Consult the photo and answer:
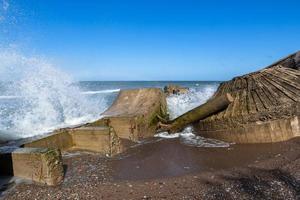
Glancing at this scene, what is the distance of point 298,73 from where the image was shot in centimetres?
855

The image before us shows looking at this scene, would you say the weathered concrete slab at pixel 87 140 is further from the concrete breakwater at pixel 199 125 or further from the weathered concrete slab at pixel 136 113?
the weathered concrete slab at pixel 136 113

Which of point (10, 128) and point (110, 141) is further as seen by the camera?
point (10, 128)

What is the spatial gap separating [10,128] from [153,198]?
25.6 feet

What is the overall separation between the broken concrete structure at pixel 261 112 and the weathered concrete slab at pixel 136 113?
1.47 metres

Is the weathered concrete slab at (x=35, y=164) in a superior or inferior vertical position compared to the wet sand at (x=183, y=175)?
superior

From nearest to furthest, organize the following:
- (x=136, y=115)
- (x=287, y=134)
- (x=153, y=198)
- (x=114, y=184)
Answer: (x=153, y=198) < (x=114, y=184) < (x=287, y=134) < (x=136, y=115)

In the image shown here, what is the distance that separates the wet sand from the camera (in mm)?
4023

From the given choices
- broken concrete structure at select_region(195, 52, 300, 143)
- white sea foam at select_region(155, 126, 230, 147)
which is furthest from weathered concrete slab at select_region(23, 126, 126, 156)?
broken concrete structure at select_region(195, 52, 300, 143)

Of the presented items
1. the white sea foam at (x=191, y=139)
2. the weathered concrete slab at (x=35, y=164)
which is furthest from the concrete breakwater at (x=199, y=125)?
the white sea foam at (x=191, y=139)

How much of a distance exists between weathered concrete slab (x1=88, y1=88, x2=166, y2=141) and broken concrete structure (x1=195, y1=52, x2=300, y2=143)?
147cm

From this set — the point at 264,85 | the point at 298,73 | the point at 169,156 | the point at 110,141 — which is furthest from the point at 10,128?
the point at 298,73

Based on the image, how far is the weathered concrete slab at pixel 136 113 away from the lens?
785 centimetres

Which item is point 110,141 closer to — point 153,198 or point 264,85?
point 153,198

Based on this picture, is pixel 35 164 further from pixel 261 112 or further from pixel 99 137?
pixel 261 112
